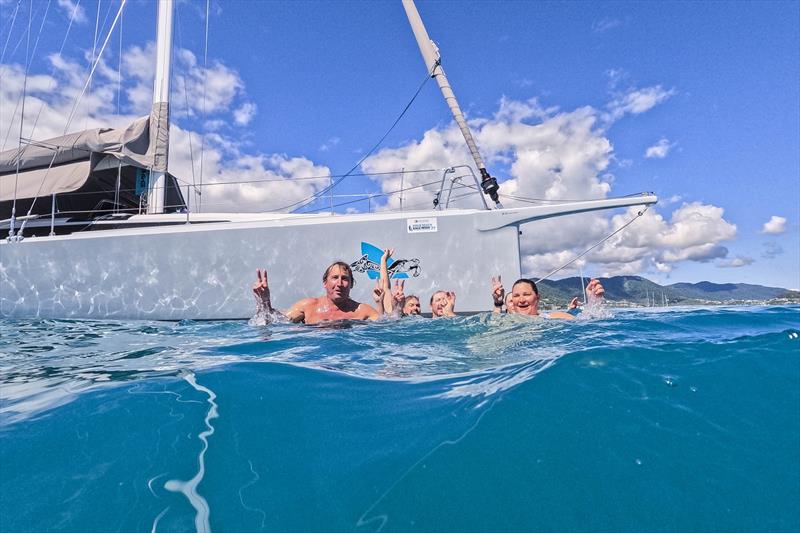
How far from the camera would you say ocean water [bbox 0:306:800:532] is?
121cm

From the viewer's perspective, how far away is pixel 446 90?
7023mm

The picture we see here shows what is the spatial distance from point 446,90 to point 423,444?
21.8 feet

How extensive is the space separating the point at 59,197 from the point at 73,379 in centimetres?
794

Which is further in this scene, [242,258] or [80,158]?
[80,158]

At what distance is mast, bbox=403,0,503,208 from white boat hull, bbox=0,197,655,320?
1.72 feet

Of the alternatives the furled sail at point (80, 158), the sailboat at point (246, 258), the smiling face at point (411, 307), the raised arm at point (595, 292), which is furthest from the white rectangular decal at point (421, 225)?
the furled sail at point (80, 158)

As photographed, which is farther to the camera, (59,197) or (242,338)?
(59,197)

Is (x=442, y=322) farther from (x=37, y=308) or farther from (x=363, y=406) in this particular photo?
(x=37, y=308)

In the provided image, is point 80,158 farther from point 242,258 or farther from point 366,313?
point 366,313

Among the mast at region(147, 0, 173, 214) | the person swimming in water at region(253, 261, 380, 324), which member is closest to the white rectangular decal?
the person swimming in water at region(253, 261, 380, 324)

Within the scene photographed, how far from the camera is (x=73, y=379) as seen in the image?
8.02 ft

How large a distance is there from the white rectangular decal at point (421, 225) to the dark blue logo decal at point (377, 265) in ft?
1.65

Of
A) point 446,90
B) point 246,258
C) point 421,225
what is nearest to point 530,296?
point 421,225

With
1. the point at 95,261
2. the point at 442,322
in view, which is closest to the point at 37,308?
the point at 95,261
